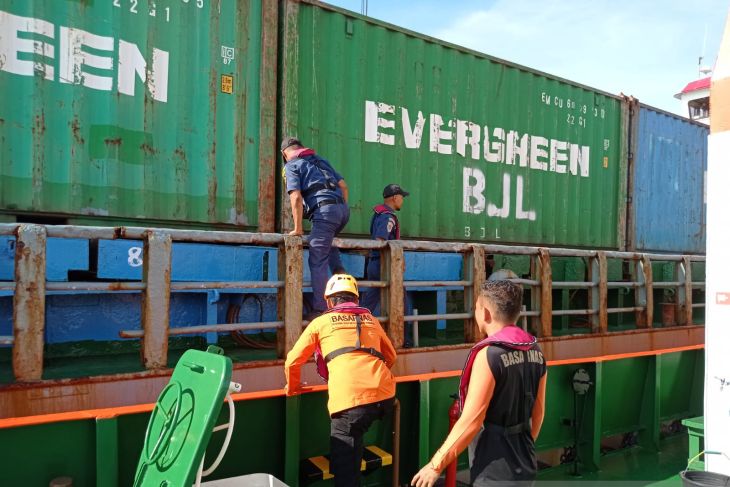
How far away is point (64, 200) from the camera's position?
4625mm

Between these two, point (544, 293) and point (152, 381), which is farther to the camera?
point (544, 293)

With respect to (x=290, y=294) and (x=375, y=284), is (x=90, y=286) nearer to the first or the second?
(x=290, y=294)

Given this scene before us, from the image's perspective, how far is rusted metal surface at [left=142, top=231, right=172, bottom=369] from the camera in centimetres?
357

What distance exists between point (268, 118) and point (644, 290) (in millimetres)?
4847

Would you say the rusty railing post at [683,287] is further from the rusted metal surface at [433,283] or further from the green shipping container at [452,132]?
the rusted metal surface at [433,283]

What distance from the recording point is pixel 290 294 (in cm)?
414

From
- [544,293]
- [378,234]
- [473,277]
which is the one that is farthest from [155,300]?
[544,293]

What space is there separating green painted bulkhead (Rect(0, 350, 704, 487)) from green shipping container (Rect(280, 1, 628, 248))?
2.59 meters

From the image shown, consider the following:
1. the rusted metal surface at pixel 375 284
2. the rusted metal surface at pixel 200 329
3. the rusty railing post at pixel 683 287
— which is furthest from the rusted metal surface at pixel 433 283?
the rusty railing post at pixel 683 287

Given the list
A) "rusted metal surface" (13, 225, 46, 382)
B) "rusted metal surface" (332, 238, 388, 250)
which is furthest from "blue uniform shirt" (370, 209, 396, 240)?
"rusted metal surface" (13, 225, 46, 382)

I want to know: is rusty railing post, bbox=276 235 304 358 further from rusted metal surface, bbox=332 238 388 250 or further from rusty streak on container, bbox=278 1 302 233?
rusty streak on container, bbox=278 1 302 233

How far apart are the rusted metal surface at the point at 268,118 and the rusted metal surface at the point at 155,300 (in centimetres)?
195

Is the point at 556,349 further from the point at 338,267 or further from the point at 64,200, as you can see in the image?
the point at 64,200

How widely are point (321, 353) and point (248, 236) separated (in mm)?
1217
